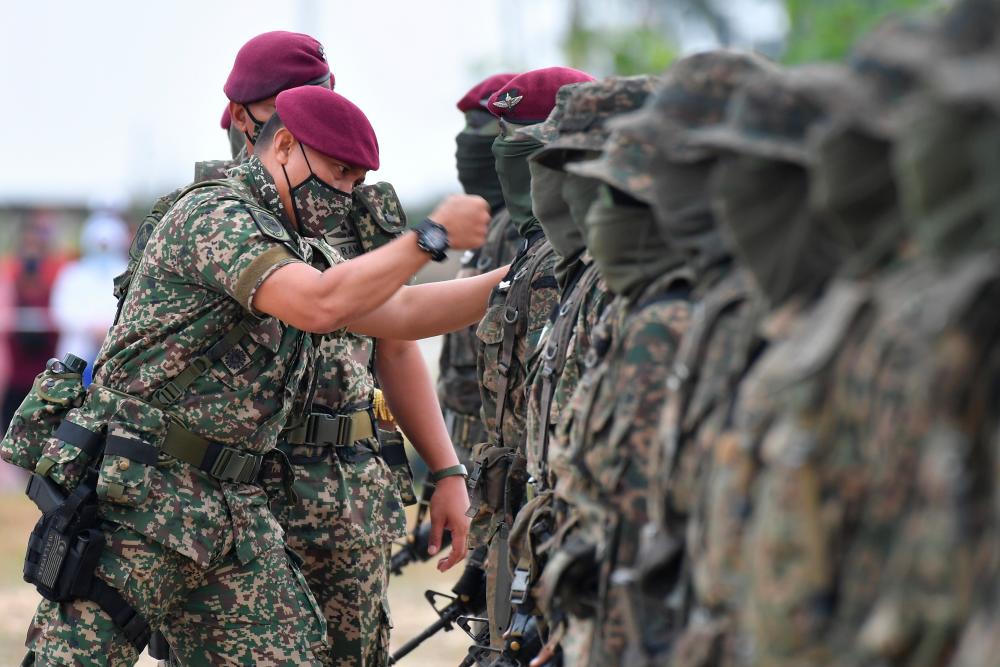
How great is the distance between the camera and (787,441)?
2.51 m

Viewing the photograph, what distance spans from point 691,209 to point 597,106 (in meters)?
1.02

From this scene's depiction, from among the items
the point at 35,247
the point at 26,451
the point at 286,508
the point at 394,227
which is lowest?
the point at 35,247

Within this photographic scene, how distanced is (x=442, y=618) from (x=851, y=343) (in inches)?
140

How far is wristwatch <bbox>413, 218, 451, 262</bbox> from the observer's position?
13.9 ft

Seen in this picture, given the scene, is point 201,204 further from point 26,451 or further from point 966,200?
point 966,200

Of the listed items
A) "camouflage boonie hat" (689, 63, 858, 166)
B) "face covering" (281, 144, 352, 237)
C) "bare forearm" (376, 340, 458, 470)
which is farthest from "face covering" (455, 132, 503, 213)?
"camouflage boonie hat" (689, 63, 858, 166)

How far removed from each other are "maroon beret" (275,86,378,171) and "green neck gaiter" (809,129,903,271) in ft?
7.90

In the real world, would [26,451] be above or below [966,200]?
below

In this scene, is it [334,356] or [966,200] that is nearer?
[966,200]

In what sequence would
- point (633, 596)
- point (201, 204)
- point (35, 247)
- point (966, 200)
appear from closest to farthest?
1. point (966, 200)
2. point (633, 596)
3. point (201, 204)
4. point (35, 247)

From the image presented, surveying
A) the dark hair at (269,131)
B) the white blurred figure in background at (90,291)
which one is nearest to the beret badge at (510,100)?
the dark hair at (269,131)

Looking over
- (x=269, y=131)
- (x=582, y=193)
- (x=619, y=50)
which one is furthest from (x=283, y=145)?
(x=619, y=50)

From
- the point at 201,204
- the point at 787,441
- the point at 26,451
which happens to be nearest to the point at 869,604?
the point at 787,441

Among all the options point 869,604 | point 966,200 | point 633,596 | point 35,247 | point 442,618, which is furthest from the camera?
point 35,247
